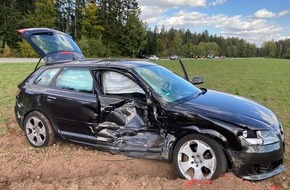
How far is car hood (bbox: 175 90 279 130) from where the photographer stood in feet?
12.6

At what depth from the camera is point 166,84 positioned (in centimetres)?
477

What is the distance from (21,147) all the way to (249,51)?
153 meters

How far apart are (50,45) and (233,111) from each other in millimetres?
4010

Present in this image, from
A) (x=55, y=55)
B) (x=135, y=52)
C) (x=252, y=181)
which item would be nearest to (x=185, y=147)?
(x=252, y=181)

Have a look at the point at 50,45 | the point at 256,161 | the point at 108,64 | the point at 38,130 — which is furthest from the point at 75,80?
the point at 256,161

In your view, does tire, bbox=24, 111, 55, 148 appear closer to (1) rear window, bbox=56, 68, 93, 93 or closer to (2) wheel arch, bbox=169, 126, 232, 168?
(1) rear window, bbox=56, 68, 93, 93

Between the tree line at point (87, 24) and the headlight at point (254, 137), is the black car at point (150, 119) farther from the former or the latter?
the tree line at point (87, 24)

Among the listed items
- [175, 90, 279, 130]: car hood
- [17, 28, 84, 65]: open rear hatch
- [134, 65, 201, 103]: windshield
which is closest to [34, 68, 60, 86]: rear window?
[17, 28, 84, 65]: open rear hatch

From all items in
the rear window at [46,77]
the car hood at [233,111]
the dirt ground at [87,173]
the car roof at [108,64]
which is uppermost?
the car roof at [108,64]

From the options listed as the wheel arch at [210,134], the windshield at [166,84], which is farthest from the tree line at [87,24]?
the wheel arch at [210,134]

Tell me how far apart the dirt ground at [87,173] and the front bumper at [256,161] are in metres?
0.10

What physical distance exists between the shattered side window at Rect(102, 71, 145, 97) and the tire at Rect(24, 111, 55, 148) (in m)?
1.29

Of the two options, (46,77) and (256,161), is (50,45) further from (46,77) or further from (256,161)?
(256,161)

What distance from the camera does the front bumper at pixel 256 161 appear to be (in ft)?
12.0
